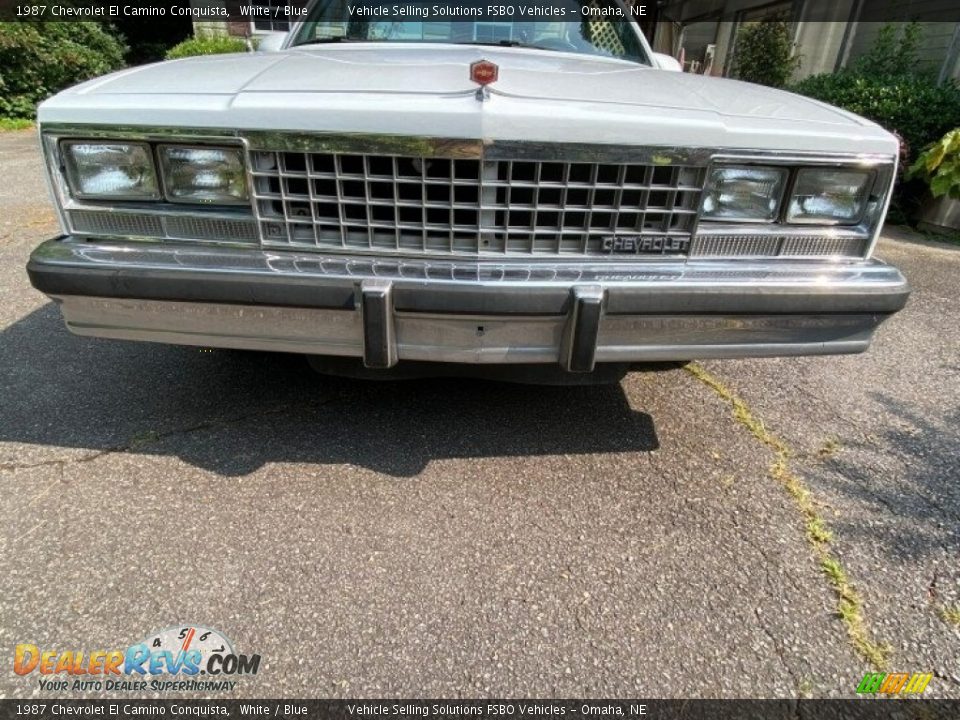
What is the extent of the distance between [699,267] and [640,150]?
44 centimetres

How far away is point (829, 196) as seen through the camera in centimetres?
193

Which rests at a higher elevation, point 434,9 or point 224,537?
point 434,9

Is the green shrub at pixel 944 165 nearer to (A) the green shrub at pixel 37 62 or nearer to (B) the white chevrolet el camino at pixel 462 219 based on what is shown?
(B) the white chevrolet el camino at pixel 462 219

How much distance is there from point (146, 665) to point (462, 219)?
4.89ft

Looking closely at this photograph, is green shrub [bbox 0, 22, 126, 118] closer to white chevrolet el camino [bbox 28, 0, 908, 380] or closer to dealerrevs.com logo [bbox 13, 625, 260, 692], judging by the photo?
white chevrolet el camino [bbox 28, 0, 908, 380]

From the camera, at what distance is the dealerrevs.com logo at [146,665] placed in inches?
57.6

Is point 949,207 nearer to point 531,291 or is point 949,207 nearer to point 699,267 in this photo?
point 699,267

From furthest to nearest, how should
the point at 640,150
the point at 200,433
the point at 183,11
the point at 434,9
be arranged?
the point at 183,11, the point at 434,9, the point at 200,433, the point at 640,150

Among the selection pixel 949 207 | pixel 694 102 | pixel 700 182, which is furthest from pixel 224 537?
pixel 949 207

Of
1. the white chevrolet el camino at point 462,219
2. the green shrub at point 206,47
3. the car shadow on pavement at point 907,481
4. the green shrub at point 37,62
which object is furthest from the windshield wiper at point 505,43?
the green shrub at point 37,62

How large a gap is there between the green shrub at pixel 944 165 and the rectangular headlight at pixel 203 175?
6310 mm

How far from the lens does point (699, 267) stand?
192 centimetres

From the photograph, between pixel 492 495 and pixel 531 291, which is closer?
pixel 531 291

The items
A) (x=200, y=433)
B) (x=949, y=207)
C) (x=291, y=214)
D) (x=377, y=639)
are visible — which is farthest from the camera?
(x=949, y=207)
